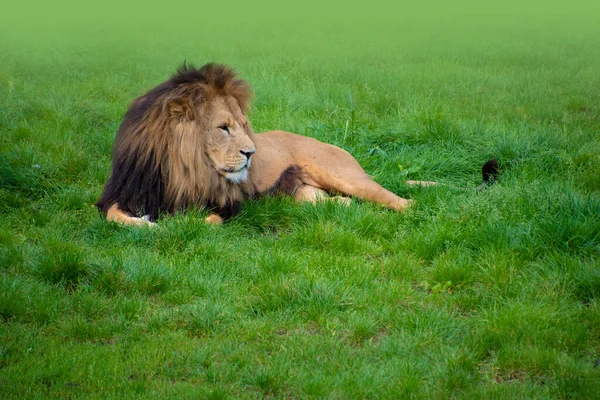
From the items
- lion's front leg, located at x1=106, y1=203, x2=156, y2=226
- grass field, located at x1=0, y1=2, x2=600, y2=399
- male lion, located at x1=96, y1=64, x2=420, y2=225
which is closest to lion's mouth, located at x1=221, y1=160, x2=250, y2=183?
male lion, located at x1=96, y1=64, x2=420, y2=225

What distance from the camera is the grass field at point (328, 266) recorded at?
3.82m

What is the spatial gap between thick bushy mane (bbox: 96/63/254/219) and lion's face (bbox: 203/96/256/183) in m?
0.05

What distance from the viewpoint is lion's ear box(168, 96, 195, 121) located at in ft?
19.3

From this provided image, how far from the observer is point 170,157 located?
5883mm

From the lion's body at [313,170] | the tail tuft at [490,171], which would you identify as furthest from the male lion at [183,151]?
the tail tuft at [490,171]

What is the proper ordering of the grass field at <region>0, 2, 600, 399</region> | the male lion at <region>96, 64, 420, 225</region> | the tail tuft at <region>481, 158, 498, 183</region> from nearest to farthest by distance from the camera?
the grass field at <region>0, 2, 600, 399</region> < the male lion at <region>96, 64, 420, 225</region> < the tail tuft at <region>481, 158, 498, 183</region>

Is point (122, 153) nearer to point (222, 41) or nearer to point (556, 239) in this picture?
point (556, 239)

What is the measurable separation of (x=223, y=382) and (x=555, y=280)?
2246mm

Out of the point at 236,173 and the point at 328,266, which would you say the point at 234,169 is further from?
the point at 328,266

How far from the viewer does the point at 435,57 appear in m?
13.8

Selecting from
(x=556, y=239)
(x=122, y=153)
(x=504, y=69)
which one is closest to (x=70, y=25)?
(x=504, y=69)

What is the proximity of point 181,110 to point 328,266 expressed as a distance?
5.57 feet

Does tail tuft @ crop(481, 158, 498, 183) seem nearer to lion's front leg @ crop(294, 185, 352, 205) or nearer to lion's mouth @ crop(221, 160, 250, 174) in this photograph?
lion's front leg @ crop(294, 185, 352, 205)

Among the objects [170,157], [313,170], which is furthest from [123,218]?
[313,170]
